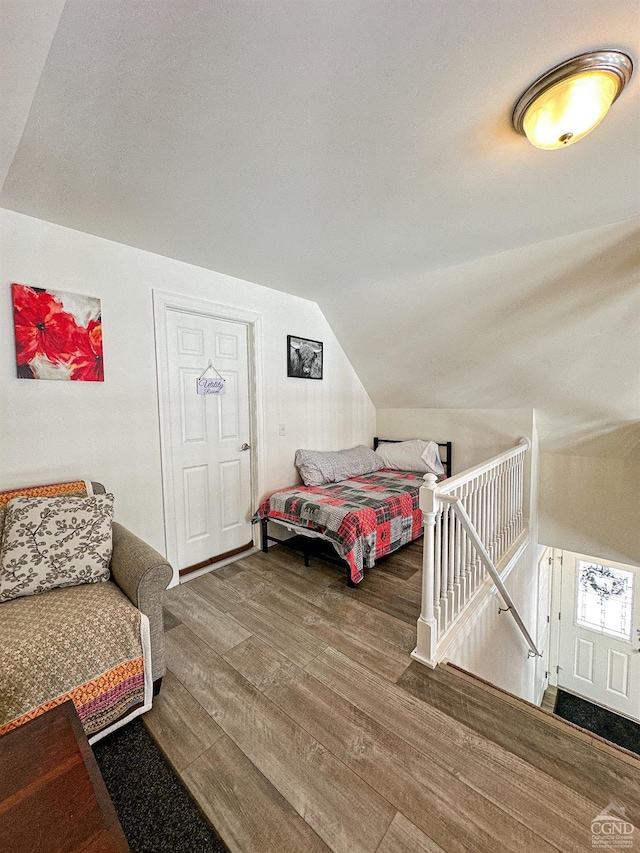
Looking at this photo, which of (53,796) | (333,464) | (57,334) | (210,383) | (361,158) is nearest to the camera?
(53,796)

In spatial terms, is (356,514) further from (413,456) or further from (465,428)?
(465,428)

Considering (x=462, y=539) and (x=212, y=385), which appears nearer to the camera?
(x=462, y=539)

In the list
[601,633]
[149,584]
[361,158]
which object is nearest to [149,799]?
[149,584]

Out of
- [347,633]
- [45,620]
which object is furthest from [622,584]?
[45,620]

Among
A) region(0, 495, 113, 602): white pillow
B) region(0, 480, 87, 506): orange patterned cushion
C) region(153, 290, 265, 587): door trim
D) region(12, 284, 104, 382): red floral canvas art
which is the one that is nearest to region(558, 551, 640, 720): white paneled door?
region(153, 290, 265, 587): door trim

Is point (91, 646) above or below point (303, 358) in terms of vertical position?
below

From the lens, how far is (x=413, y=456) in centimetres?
385

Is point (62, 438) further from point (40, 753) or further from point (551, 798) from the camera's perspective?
point (551, 798)

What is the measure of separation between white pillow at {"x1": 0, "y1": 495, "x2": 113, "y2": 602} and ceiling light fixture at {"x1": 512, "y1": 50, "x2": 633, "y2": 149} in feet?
8.09

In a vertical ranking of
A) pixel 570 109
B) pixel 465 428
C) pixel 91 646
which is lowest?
pixel 91 646

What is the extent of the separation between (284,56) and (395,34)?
1.06ft

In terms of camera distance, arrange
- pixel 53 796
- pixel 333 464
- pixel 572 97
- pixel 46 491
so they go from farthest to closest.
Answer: pixel 333 464 → pixel 46 491 → pixel 572 97 → pixel 53 796

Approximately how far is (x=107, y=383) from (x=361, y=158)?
190cm

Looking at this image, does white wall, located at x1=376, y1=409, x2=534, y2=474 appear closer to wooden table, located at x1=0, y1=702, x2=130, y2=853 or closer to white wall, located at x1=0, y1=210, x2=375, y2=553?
white wall, located at x1=0, y1=210, x2=375, y2=553
